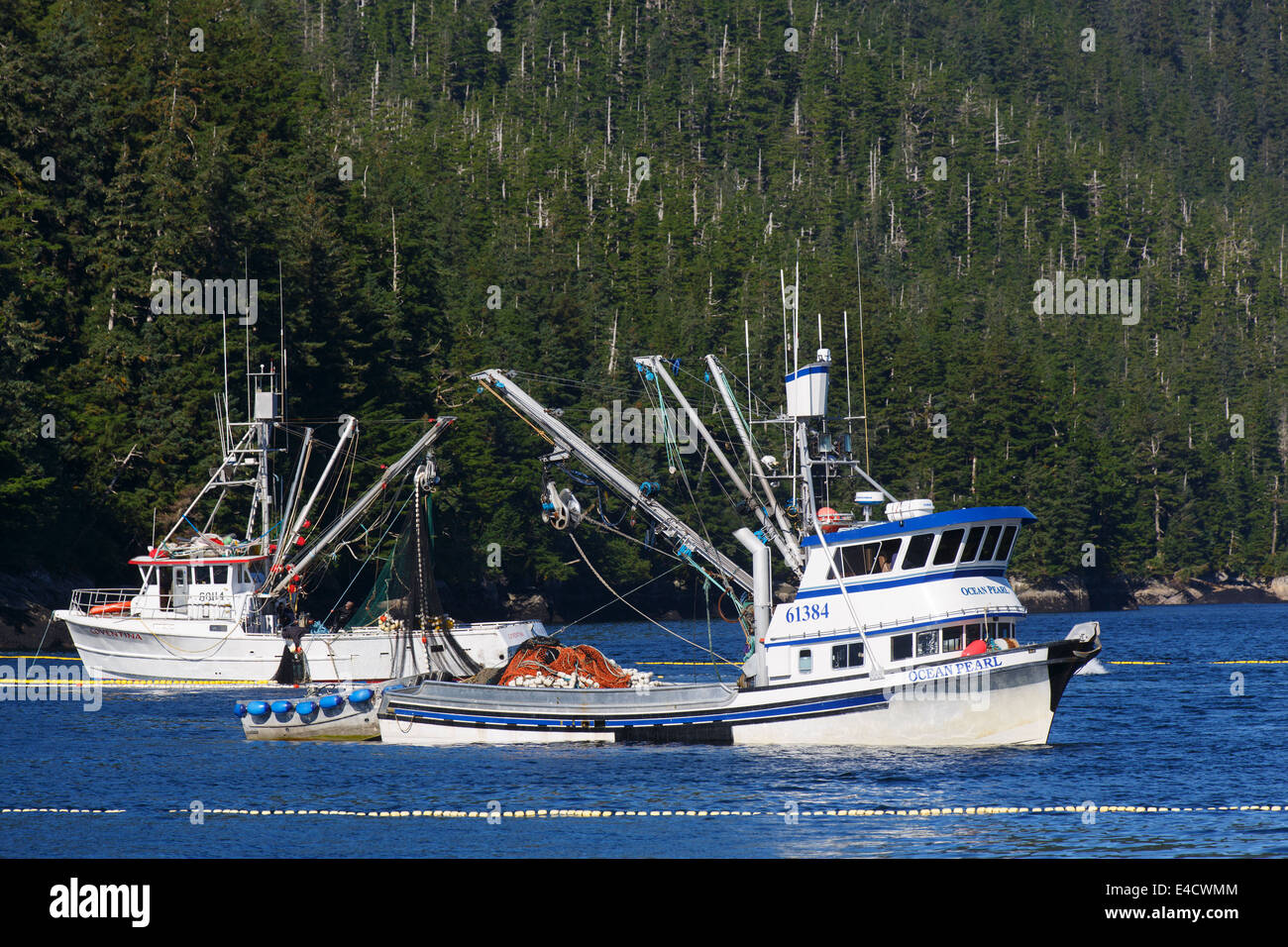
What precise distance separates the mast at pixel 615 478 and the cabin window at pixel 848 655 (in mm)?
5423

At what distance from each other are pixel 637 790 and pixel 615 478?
14.9 metres

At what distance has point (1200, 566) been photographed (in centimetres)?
13712

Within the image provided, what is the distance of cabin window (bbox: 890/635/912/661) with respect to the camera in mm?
34219

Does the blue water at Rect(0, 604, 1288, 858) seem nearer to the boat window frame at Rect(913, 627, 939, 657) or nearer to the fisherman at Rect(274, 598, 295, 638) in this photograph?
the boat window frame at Rect(913, 627, 939, 657)

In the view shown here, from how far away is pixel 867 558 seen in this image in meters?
34.7

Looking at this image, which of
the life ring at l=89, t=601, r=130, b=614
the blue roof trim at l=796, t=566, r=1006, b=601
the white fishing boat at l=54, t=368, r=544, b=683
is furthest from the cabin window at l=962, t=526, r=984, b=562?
the life ring at l=89, t=601, r=130, b=614

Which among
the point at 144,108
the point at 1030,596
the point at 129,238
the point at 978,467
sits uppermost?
the point at 144,108

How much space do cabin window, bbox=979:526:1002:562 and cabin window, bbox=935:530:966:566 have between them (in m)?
0.68

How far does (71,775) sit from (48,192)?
5161 cm

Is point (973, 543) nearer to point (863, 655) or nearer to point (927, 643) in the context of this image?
point (927, 643)

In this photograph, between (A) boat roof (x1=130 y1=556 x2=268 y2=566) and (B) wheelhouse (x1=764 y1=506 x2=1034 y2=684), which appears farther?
(A) boat roof (x1=130 y1=556 x2=268 y2=566)

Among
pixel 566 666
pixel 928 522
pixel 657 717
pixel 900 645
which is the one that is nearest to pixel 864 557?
pixel 928 522
